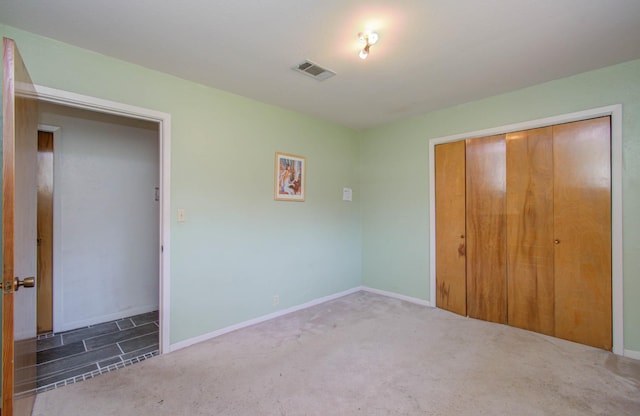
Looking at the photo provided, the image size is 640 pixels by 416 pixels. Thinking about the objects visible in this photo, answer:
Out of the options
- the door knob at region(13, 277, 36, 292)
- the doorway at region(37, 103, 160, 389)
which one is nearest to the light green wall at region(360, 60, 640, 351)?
the doorway at region(37, 103, 160, 389)

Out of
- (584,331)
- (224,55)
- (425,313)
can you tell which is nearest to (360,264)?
(425,313)

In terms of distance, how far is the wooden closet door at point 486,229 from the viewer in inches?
122

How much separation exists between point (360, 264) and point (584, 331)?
258cm

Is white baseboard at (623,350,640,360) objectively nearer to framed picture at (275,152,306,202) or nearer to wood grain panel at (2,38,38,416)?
framed picture at (275,152,306,202)

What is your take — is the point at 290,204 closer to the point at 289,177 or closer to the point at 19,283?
the point at 289,177

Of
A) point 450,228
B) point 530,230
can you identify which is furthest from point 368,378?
point 530,230

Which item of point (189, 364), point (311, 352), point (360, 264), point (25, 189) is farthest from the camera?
point (360, 264)

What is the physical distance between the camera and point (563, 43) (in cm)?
209

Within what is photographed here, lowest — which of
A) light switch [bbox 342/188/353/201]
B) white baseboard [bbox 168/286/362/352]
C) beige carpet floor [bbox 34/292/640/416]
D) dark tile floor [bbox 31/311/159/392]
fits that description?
dark tile floor [bbox 31/311/159/392]

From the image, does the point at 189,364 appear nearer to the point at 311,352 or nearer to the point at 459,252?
the point at 311,352

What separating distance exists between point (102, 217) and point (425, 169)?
3961 mm

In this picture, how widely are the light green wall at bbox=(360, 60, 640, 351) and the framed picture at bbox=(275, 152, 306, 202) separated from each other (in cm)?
118

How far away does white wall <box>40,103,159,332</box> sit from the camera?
3.10 m

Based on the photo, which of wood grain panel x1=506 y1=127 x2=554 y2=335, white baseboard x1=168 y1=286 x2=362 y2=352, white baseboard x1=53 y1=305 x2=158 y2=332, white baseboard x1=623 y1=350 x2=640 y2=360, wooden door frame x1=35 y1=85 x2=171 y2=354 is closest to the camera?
white baseboard x1=623 y1=350 x2=640 y2=360
